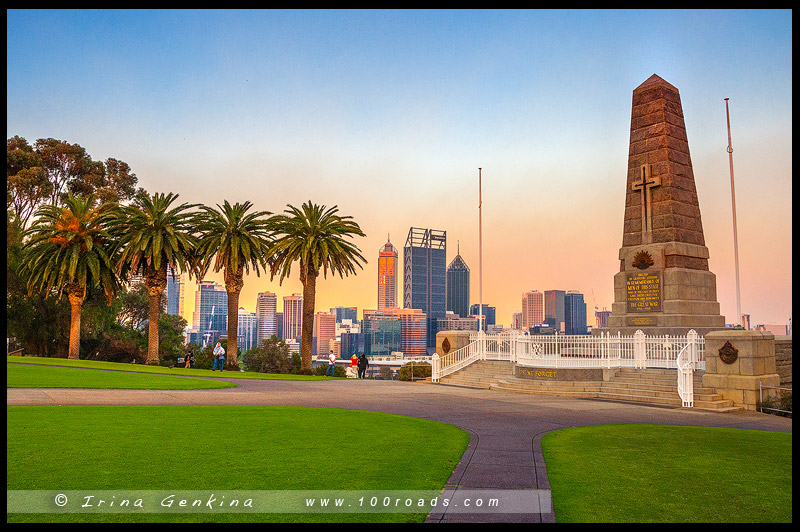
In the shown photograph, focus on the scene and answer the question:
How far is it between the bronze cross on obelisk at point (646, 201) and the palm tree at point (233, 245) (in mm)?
23866

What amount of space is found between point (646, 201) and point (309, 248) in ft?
66.5

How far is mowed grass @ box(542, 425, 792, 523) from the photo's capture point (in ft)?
21.7

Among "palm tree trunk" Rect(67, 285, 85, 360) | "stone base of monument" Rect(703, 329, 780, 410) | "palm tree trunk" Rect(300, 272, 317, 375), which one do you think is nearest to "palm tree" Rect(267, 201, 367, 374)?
"palm tree trunk" Rect(300, 272, 317, 375)

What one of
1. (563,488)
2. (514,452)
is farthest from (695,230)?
(563,488)

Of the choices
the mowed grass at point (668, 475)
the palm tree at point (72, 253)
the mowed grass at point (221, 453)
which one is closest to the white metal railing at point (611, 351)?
the mowed grass at point (668, 475)

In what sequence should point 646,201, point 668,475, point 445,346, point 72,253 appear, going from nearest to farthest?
point 668,475 < point 646,201 < point 445,346 < point 72,253

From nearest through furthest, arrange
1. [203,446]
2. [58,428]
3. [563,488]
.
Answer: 1. [563,488]
2. [203,446]
3. [58,428]

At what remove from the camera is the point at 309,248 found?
128 feet

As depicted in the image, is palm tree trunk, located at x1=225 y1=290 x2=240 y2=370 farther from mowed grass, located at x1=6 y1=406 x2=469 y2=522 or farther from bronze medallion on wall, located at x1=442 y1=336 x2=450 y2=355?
mowed grass, located at x1=6 y1=406 x2=469 y2=522

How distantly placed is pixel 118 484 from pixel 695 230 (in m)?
27.5

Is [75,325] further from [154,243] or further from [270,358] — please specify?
[270,358]

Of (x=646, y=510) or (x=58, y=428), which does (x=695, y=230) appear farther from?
(x=58, y=428)

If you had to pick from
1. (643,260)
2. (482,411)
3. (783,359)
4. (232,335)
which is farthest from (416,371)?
(482,411)

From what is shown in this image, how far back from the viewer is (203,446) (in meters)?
9.46
